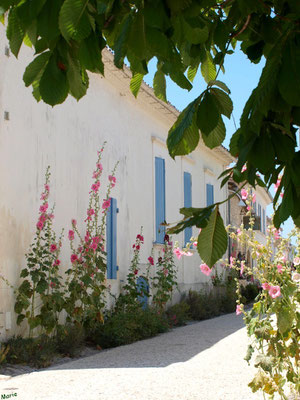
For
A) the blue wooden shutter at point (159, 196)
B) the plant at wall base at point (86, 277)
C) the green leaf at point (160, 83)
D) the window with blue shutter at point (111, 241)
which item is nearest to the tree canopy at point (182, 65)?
the green leaf at point (160, 83)

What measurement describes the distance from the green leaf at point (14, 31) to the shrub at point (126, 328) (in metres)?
6.82

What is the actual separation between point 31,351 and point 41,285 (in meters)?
0.75

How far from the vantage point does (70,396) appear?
480cm

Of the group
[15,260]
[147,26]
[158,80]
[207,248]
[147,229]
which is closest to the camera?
[147,26]

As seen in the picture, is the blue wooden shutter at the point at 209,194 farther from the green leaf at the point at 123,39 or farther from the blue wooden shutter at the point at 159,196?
the green leaf at the point at 123,39

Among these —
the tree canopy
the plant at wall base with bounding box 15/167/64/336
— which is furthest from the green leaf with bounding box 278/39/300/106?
the plant at wall base with bounding box 15/167/64/336

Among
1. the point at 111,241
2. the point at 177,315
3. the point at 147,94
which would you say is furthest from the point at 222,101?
the point at 147,94

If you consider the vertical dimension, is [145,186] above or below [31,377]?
above

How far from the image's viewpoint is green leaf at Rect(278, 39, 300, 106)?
4.19 feet

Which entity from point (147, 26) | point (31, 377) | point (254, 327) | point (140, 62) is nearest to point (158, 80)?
point (140, 62)

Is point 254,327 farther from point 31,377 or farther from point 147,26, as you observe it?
point 147,26

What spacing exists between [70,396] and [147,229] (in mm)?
6829

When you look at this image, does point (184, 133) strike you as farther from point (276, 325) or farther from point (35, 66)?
point (276, 325)

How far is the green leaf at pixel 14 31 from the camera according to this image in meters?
1.48
